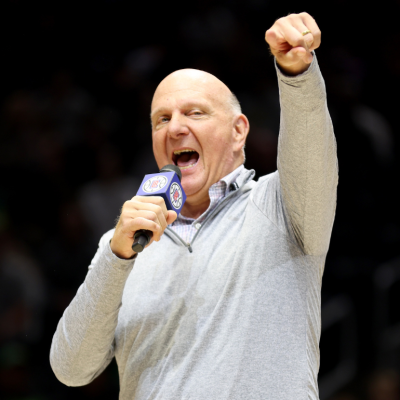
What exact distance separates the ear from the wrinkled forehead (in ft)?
0.24

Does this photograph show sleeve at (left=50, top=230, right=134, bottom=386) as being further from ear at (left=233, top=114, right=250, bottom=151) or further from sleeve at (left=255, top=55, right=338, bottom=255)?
ear at (left=233, top=114, right=250, bottom=151)

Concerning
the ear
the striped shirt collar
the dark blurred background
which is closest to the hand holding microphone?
the striped shirt collar

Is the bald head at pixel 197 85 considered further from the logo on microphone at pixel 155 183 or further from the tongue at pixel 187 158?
the logo on microphone at pixel 155 183

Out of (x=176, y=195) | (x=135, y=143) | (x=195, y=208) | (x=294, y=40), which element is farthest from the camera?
(x=135, y=143)

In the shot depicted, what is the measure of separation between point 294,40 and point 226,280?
0.60 meters

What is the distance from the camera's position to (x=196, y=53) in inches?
139

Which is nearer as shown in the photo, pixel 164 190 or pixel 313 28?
pixel 313 28

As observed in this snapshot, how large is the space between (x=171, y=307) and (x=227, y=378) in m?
0.24

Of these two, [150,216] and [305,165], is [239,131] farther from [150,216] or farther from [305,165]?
[150,216]

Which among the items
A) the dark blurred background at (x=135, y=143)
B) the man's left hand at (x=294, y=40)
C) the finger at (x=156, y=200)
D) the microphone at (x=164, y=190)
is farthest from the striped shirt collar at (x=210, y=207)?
the dark blurred background at (x=135, y=143)

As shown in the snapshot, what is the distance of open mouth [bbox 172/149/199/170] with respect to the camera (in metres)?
1.66

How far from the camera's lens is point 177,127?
160 centimetres

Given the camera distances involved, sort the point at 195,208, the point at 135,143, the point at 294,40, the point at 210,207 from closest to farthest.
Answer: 1. the point at 294,40
2. the point at 210,207
3. the point at 195,208
4. the point at 135,143

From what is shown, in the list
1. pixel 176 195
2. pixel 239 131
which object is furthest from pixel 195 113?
pixel 176 195
